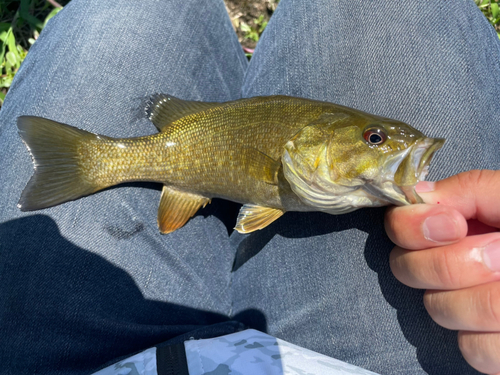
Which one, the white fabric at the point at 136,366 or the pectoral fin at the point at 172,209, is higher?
the pectoral fin at the point at 172,209

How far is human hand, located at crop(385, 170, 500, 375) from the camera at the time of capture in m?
1.01

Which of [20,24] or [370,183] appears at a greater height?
[20,24]

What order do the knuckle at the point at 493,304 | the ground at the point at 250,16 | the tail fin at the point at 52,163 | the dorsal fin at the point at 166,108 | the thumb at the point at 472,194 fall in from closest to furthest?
the knuckle at the point at 493,304 < the thumb at the point at 472,194 < the tail fin at the point at 52,163 < the dorsal fin at the point at 166,108 < the ground at the point at 250,16

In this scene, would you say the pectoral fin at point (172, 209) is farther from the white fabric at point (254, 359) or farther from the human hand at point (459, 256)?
the human hand at point (459, 256)

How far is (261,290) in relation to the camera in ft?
5.39

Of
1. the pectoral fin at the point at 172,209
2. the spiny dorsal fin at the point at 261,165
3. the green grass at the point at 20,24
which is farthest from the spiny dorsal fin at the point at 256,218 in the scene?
the green grass at the point at 20,24

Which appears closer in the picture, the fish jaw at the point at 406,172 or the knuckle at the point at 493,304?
the knuckle at the point at 493,304

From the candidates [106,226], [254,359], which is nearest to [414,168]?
[254,359]

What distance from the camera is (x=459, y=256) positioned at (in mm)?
1025

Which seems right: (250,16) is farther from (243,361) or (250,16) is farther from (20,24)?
(243,361)

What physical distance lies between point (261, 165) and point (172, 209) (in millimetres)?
518

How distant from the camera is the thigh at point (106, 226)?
1386 mm

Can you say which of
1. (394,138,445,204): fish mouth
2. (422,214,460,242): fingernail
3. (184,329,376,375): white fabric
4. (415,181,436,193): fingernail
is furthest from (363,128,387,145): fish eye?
(184,329,376,375): white fabric

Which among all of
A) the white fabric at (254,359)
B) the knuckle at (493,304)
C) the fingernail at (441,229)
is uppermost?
the fingernail at (441,229)
